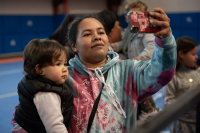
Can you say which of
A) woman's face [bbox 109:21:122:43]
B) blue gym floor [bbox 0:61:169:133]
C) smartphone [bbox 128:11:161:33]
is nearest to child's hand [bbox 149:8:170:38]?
smartphone [bbox 128:11:161:33]

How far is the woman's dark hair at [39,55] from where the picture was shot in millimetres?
1253

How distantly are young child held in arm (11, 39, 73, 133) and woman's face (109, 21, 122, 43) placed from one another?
1145 mm

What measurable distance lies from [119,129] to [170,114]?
0.67m

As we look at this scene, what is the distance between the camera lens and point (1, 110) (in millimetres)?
3805

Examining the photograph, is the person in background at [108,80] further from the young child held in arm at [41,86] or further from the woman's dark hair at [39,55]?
the woman's dark hair at [39,55]

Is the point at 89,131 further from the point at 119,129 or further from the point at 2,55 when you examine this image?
the point at 2,55

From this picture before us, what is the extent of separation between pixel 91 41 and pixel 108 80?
269 millimetres

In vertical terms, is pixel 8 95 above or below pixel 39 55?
below

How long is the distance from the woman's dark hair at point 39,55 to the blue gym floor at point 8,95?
1729 mm

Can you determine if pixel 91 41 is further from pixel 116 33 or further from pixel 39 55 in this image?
pixel 116 33

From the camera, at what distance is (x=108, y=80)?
4.44ft

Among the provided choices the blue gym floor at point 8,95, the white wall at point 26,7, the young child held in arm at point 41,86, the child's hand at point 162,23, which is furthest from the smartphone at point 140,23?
the white wall at point 26,7

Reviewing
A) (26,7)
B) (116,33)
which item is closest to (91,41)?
(116,33)

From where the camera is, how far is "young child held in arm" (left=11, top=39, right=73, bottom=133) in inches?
47.2
